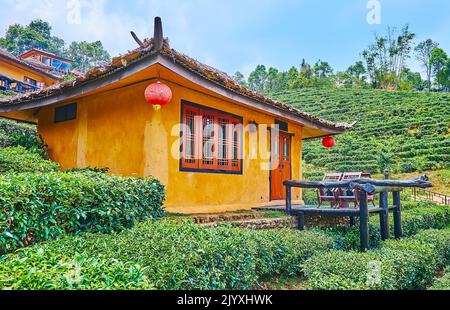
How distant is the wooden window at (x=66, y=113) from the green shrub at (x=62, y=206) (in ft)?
13.5

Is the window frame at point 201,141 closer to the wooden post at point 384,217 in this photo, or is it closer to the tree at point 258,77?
the wooden post at point 384,217

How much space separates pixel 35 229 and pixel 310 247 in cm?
421

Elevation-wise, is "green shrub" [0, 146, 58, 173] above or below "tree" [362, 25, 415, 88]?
below

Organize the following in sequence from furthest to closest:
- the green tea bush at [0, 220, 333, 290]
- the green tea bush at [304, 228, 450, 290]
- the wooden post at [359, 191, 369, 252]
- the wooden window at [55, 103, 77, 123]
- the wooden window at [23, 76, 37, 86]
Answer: the wooden window at [23, 76, 37, 86]
the wooden window at [55, 103, 77, 123]
the wooden post at [359, 191, 369, 252]
the green tea bush at [304, 228, 450, 290]
the green tea bush at [0, 220, 333, 290]

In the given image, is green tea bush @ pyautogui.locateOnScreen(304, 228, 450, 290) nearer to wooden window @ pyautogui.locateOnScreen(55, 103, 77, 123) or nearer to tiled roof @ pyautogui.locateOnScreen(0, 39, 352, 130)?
tiled roof @ pyautogui.locateOnScreen(0, 39, 352, 130)

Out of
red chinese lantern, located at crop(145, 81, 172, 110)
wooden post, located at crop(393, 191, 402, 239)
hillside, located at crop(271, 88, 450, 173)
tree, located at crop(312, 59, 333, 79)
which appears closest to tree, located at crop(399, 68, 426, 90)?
tree, located at crop(312, 59, 333, 79)

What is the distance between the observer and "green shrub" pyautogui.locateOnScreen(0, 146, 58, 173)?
621cm

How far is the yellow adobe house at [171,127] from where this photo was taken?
617cm

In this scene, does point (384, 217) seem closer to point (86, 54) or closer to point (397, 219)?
point (397, 219)

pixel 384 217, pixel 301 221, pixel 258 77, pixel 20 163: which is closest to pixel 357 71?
pixel 258 77

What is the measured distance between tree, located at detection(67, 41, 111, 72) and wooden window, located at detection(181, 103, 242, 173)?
46064 mm

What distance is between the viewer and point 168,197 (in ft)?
21.6
